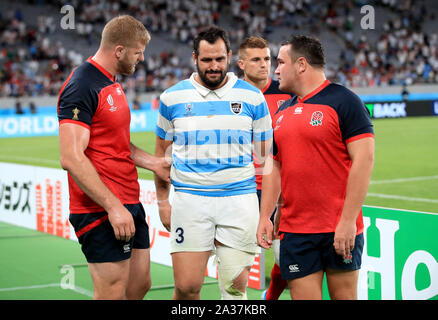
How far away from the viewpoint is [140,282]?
416cm

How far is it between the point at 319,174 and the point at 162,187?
1.26 metres

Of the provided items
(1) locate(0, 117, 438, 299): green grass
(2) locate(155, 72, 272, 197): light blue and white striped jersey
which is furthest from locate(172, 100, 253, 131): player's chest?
(1) locate(0, 117, 438, 299): green grass

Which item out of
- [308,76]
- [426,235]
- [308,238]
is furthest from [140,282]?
[426,235]

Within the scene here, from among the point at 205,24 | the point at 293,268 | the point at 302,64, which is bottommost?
the point at 293,268

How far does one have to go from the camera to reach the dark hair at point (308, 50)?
361 cm

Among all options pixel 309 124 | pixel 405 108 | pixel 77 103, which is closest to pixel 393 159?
pixel 309 124

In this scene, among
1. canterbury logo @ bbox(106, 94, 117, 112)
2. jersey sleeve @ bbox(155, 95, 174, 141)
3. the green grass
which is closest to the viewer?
canterbury logo @ bbox(106, 94, 117, 112)

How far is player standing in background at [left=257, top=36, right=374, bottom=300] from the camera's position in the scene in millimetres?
3375

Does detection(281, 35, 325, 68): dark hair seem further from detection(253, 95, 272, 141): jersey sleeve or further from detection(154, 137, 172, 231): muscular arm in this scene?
detection(154, 137, 172, 231): muscular arm

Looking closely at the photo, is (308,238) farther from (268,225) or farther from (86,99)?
(86,99)

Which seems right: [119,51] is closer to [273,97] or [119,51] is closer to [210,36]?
[210,36]

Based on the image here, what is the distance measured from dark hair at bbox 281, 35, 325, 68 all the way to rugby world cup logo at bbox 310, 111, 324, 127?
0.34 metres

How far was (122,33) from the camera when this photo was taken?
147 inches

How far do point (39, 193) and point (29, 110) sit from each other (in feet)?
66.1
